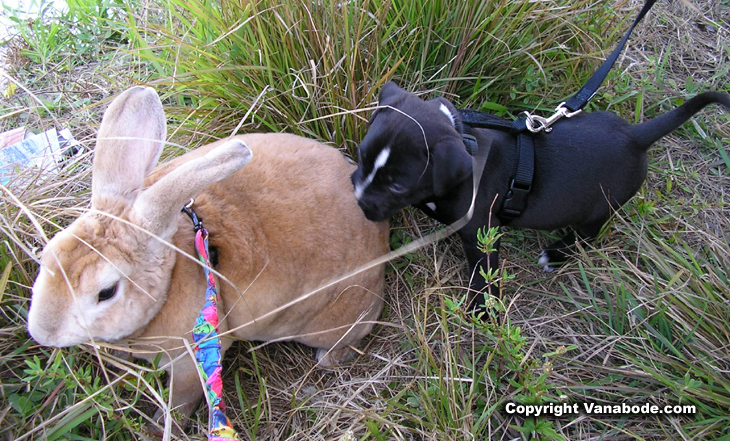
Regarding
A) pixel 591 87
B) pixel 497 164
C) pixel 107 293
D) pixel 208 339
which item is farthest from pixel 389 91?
pixel 107 293

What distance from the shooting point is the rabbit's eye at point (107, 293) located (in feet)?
6.58


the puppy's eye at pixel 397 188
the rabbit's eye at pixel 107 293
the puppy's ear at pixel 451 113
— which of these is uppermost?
the puppy's ear at pixel 451 113

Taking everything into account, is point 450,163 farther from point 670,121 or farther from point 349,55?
point 670,121

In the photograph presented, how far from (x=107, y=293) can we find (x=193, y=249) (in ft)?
1.38

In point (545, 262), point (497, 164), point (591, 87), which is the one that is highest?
point (591, 87)

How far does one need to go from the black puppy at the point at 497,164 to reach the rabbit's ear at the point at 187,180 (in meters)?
0.93

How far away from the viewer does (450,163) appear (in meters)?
2.44

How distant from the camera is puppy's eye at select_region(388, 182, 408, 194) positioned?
2.68 m

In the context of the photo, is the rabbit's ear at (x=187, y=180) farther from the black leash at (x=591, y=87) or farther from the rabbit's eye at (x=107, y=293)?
the black leash at (x=591, y=87)

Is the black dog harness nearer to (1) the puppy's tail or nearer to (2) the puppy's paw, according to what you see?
(1) the puppy's tail

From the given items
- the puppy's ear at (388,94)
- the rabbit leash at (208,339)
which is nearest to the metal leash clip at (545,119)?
the puppy's ear at (388,94)

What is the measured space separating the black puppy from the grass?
28 centimetres

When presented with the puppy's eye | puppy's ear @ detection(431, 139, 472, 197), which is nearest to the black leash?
puppy's ear @ detection(431, 139, 472, 197)

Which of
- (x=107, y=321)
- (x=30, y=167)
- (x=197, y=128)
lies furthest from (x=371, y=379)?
(x=30, y=167)
